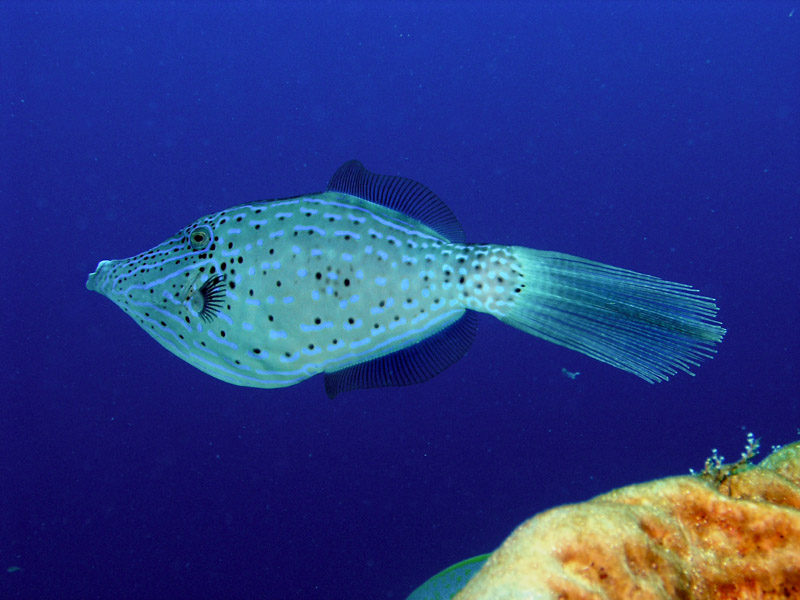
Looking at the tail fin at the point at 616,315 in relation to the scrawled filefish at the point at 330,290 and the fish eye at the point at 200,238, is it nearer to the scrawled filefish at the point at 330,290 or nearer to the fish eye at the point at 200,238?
the scrawled filefish at the point at 330,290

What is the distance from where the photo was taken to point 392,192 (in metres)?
3.28

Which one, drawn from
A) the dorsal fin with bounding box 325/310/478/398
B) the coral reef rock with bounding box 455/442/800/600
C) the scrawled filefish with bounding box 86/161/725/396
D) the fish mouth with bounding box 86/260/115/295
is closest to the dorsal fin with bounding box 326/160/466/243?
the scrawled filefish with bounding box 86/161/725/396

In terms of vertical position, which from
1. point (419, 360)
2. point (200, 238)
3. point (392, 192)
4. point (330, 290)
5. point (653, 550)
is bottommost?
point (653, 550)

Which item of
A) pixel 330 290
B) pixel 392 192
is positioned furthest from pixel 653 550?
pixel 392 192

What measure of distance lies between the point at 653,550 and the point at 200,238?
8.82 ft

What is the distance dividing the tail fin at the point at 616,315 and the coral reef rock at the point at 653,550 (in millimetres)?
561

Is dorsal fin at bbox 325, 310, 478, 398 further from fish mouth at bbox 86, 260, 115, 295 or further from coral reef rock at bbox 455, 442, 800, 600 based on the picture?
fish mouth at bbox 86, 260, 115, 295

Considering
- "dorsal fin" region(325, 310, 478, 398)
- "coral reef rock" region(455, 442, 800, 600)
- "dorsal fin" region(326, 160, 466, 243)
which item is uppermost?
"dorsal fin" region(326, 160, 466, 243)

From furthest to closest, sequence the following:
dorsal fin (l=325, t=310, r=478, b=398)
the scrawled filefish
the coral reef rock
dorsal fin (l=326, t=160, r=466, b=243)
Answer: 1. dorsal fin (l=326, t=160, r=466, b=243)
2. dorsal fin (l=325, t=310, r=478, b=398)
3. the scrawled filefish
4. the coral reef rock

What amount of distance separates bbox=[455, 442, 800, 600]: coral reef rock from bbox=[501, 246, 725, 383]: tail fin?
56 centimetres

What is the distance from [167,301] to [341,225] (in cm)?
110

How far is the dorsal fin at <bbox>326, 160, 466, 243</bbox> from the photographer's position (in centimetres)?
324

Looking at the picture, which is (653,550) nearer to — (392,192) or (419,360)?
(419,360)

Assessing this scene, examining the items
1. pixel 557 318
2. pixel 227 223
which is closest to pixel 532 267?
pixel 557 318
